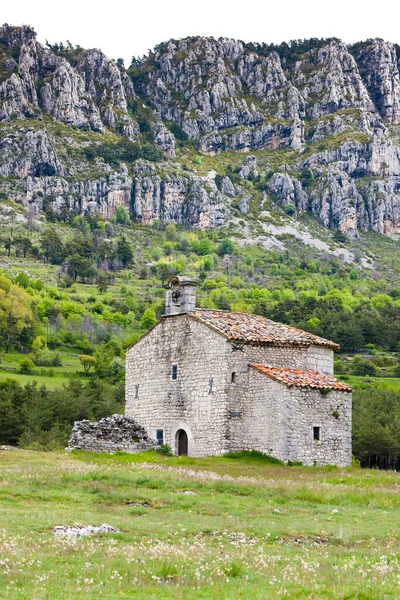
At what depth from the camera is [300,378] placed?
43375mm

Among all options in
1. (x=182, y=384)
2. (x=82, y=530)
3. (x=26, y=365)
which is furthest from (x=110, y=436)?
(x=26, y=365)

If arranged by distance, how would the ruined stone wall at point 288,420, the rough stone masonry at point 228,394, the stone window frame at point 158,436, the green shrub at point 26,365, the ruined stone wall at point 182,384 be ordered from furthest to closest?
the green shrub at point 26,365 < the stone window frame at point 158,436 < the ruined stone wall at point 182,384 < the rough stone masonry at point 228,394 < the ruined stone wall at point 288,420

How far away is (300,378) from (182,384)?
6.76m

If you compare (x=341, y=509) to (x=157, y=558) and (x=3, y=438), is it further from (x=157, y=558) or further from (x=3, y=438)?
(x=3, y=438)

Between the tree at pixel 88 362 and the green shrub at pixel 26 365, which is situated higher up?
the tree at pixel 88 362

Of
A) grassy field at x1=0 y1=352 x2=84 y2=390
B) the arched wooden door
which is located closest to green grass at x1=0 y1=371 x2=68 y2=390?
grassy field at x1=0 y1=352 x2=84 y2=390

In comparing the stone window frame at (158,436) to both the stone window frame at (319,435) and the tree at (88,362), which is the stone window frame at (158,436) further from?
the tree at (88,362)

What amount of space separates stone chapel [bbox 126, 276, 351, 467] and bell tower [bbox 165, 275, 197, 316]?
0.06m

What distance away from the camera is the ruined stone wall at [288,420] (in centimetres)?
4197

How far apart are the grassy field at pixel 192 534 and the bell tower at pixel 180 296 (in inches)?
559

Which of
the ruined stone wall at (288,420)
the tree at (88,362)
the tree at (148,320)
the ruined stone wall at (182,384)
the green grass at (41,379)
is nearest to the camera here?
the ruined stone wall at (288,420)

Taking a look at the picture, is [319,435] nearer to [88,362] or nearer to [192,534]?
[192,534]

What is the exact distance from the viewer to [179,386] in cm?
4703

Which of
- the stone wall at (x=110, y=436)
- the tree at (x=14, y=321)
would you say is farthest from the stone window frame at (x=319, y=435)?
the tree at (x=14, y=321)
